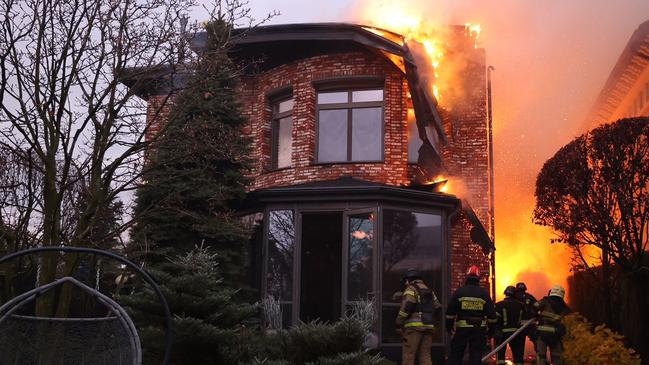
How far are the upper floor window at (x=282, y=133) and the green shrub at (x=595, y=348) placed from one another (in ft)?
24.0

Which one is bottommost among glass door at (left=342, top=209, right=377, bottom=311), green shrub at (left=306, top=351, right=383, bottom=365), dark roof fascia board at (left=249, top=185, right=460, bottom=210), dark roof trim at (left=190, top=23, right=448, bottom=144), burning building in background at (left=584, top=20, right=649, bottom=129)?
green shrub at (left=306, top=351, right=383, bottom=365)

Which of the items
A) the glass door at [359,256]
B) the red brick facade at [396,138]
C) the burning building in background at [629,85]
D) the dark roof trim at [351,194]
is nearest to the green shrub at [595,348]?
the red brick facade at [396,138]

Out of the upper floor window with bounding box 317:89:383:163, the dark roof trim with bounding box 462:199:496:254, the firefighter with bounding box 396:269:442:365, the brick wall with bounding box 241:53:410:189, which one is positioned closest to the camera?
the firefighter with bounding box 396:269:442:365

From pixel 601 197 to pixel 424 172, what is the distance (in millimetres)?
3801

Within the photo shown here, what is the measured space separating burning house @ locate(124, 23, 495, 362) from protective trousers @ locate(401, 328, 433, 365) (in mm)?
2411

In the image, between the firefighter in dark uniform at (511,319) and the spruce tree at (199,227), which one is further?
the firefighter in dark uniform at (511,319)

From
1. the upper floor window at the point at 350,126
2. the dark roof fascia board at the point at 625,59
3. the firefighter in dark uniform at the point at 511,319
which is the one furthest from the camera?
the dark roof fascia board at the point at 625,59

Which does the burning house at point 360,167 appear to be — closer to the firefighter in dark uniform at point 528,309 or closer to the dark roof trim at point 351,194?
the dark roof trim at point 351,194

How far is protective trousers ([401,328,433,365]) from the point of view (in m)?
10.5

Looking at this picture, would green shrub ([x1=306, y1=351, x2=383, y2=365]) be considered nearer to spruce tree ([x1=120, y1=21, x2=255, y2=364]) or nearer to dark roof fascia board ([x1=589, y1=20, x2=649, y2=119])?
spruce tree ([x1=120, y1=21, x2=255, y2=364])

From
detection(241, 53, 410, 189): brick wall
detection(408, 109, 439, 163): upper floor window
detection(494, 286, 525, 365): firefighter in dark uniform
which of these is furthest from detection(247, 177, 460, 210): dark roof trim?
detection(494, 286, 525, 365): firefighter in dark uniform

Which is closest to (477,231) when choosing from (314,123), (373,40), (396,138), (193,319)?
(396,138)

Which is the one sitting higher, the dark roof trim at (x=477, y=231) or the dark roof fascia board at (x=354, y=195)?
the dark roof fascia board at (x=354, y=195)

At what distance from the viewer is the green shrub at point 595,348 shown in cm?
1161
